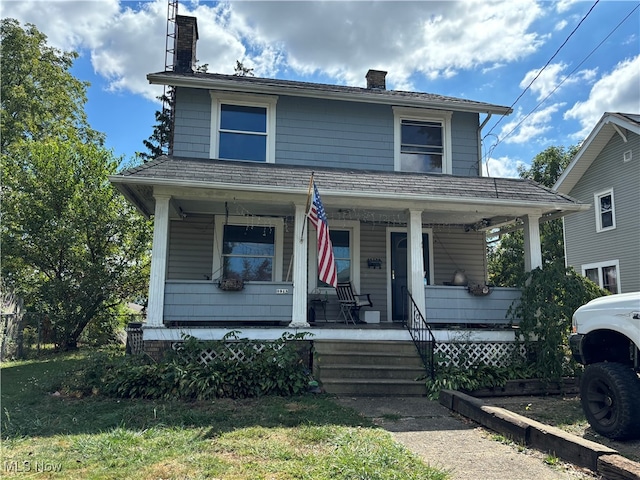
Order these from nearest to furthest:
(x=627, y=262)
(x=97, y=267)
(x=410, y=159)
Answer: (x=410, y=159), (x=97, y=267), (x=627, y=262)

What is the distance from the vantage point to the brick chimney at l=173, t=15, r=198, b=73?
10.3 m

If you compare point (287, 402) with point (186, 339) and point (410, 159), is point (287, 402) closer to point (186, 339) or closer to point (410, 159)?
point (186, 339)

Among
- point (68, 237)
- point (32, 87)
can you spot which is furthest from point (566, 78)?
point (32, 87)

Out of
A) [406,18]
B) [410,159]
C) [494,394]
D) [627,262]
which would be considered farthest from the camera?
[627,262]

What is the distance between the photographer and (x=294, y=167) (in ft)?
29.1

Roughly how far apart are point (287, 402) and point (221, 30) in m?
9.68

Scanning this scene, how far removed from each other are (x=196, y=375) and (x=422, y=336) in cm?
377

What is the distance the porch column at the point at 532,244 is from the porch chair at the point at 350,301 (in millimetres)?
3264

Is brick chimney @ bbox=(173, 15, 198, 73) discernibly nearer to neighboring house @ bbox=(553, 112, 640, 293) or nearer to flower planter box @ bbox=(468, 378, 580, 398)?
flower planter box @ bbox=(468, 378, 580, 398)

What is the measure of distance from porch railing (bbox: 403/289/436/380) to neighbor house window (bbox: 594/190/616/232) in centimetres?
1008

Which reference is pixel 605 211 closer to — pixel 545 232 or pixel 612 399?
pixel 545 232

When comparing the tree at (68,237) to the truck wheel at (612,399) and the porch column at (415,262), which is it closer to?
the porch column at (415,262)

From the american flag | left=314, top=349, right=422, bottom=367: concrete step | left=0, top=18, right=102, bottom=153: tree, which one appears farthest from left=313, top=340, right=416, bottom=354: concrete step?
left=0, top=18, right=102, bottom=153: tree

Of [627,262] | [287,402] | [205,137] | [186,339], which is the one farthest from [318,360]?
[627,262]
